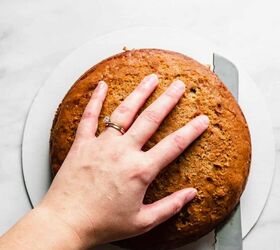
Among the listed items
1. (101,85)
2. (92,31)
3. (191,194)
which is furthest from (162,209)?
(92,31)

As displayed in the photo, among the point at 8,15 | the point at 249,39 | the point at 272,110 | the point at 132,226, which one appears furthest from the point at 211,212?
the point at 8,15

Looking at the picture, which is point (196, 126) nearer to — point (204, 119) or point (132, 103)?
point (204, 119)

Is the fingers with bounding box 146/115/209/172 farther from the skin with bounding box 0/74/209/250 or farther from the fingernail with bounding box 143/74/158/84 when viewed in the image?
the fingernail with bounding box 143/74/158/84

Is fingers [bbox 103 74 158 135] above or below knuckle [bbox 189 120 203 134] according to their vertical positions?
above

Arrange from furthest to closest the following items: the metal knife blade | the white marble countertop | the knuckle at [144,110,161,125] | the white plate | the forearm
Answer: the white marble countertop → the white plate → the metal knife blade → the knuckle at [144,110,161,125] → the forearm

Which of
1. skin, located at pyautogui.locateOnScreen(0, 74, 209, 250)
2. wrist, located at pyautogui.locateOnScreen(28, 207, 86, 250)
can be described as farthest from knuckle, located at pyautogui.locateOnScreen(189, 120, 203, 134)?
wrist, located at pyautogui.locateOnScreen(28, 207, 86, 250)

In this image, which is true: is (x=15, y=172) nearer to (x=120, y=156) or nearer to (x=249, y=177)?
(x=120, y=156)

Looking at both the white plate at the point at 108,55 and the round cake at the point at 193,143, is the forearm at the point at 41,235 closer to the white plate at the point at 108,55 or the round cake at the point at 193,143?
the round cake at the point at 193,143

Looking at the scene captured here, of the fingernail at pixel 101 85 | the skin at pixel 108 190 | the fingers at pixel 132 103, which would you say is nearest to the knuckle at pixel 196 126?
the skin at pixel 108 190
